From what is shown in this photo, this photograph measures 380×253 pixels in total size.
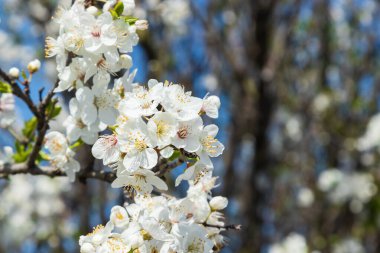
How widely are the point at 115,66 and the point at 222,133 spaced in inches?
225

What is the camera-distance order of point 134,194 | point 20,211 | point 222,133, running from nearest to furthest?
point 134,194 → point 20,211 → point 222,133

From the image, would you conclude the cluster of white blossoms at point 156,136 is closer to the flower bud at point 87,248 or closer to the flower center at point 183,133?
the flower center at point 183,133

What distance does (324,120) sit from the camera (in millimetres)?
7543

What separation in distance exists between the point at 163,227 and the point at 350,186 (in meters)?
5.78

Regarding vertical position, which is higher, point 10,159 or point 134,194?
point 10,159

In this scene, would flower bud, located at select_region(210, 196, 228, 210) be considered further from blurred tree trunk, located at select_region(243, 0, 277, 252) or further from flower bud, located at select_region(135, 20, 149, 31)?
blurred tree trunk, located at select_region(243, 0, 277, 252)

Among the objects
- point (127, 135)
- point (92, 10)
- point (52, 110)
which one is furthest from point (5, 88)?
point (127, 135)

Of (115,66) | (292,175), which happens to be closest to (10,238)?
(292,175)

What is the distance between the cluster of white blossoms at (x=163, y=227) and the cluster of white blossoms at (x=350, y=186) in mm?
5187

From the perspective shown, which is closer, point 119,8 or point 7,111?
point 119,8

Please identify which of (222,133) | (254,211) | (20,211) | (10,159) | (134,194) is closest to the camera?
(134,194)

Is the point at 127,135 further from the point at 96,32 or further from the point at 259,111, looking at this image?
the point at 259,111

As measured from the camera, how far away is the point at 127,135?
75.7 inches

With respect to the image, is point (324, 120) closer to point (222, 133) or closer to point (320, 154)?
point (320, 154)
